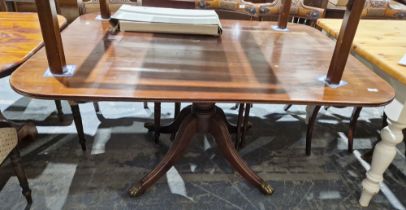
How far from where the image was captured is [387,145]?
1.35 meters

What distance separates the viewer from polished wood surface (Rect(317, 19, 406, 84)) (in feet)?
4.01

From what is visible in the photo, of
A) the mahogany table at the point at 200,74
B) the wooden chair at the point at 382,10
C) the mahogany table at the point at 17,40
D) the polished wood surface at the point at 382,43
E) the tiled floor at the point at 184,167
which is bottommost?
the tiled floor at the point at 184,167

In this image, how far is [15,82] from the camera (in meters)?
0.92

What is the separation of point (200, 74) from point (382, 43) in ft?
3.25

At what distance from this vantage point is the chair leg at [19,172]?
4.33 ft

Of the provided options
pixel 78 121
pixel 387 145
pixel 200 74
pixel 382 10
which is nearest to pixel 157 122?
pixel 78 121

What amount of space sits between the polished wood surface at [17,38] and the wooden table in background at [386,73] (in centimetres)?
146

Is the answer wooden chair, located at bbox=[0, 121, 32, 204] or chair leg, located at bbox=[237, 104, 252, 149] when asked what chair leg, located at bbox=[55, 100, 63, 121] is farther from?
chair leg, located at bbox=[237, 104, 252, 149]

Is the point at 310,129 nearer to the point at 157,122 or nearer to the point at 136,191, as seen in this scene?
the point at 157,122

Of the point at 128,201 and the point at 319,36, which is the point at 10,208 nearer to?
the point at 128,201

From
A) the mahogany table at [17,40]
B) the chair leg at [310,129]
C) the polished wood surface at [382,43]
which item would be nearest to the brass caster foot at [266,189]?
the chair leg at [310,129]

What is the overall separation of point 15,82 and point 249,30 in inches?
43.3

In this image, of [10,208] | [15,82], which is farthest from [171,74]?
[10,208]

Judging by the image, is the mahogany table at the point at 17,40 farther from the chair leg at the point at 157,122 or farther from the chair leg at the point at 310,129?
the chair leg at the point at 310,129
